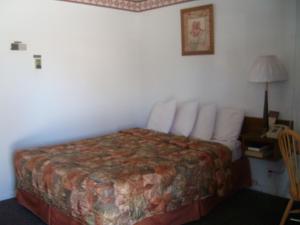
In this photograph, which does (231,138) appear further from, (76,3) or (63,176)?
(76,3)

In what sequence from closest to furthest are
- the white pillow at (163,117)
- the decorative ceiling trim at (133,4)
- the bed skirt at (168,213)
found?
1. the bed skirt at (168,213)
2. the white pillow at (163,117)
3. the decorative ceiling trim at (133,4)

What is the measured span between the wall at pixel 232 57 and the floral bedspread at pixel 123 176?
72 centimetres

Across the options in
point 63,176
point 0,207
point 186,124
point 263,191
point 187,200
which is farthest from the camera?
point 186,124

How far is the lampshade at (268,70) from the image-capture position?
298 cm

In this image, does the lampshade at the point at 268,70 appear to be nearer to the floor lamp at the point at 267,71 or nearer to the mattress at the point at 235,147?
the floor lamp at the point at 267,71

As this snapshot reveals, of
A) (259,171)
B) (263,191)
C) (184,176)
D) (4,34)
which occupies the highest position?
(4,34)

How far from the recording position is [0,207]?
3.17m

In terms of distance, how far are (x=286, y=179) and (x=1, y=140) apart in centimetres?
310

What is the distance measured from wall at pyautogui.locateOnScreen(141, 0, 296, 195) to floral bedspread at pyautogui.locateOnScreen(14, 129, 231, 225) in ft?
2.37

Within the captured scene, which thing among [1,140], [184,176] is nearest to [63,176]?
[184,176]

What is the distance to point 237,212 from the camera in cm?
289

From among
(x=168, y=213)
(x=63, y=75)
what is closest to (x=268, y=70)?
(x=168, y=213)

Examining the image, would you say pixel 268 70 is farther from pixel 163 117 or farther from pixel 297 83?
pixel 163 117

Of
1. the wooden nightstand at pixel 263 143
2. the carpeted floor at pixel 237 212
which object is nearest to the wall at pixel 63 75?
the carpeted floor at pixel 237 212
